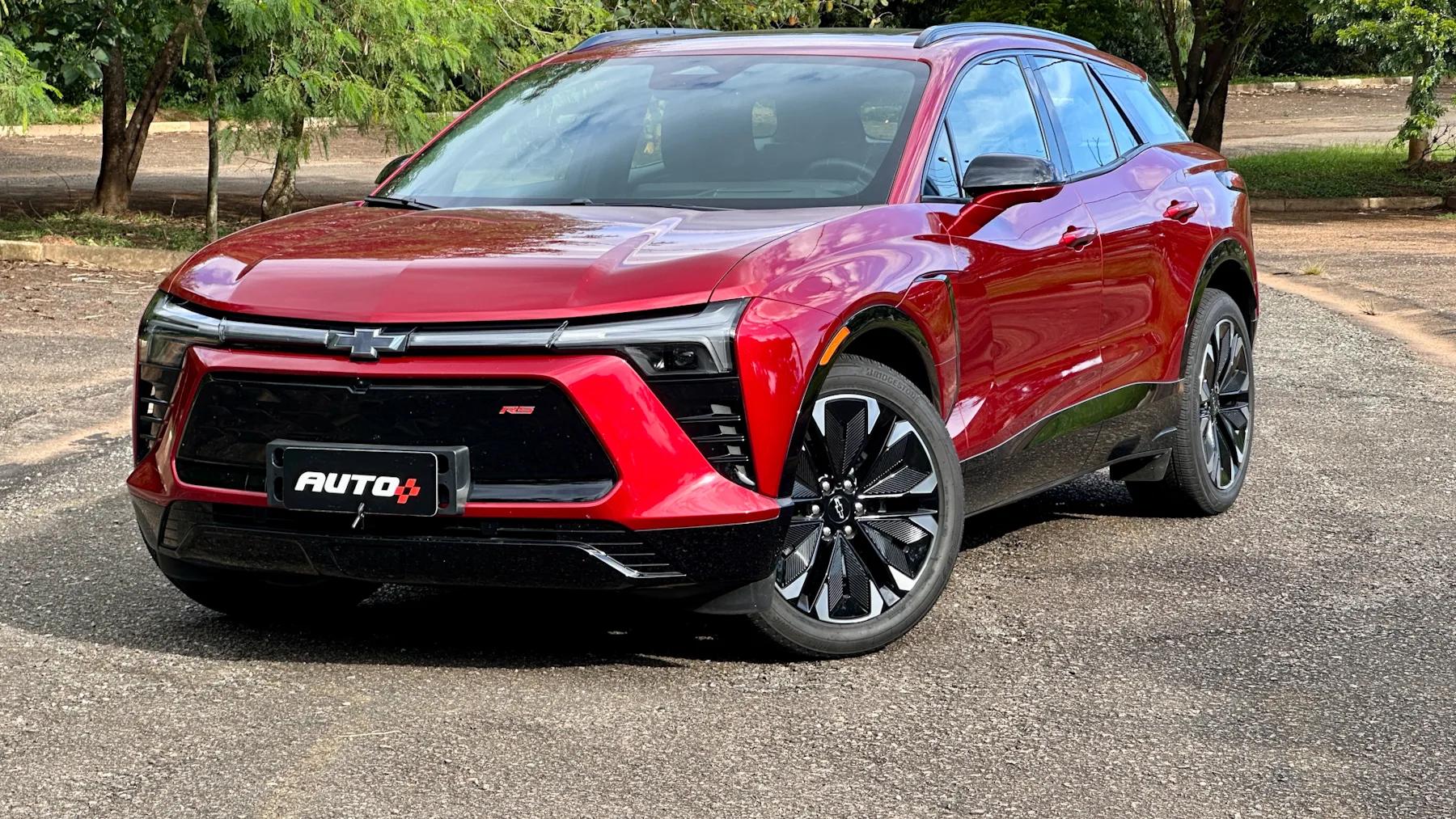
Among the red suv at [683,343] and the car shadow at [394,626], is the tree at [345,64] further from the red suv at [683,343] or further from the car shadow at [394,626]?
the car shadow at [394,626]

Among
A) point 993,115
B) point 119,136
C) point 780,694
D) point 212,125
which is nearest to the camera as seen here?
point 780,694

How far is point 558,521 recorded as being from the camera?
14.2ft

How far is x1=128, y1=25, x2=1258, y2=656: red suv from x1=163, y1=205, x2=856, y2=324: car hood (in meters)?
0.01

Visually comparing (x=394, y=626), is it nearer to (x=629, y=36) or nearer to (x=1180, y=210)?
(x=629, y=36)

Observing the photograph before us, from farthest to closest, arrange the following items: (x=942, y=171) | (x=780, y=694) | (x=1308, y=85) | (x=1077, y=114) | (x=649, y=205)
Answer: (x=1308, y=85) < (x=1077, y=114) < (x=942, y=171) < (x=649, y=205) < (x=780, y=694)

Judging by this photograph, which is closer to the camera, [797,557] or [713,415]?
[713,415]

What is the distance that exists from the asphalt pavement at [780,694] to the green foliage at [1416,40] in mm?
16221

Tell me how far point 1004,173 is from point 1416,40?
59.7 feet

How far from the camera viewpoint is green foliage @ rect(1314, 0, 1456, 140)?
2144cm

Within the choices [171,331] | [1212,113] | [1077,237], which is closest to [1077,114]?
[1077,237]

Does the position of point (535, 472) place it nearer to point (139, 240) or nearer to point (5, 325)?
point (5, 325)

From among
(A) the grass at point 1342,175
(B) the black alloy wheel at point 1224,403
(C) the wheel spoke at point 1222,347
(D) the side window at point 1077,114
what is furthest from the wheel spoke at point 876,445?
(A) the grass at point 1342,175

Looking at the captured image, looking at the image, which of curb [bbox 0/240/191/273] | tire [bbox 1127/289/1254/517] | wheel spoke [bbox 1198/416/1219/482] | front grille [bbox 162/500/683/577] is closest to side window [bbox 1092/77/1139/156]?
tire [bbox 1127/289/1254/517]

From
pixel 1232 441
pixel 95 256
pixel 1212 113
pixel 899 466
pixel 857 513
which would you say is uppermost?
pixel 899 466
